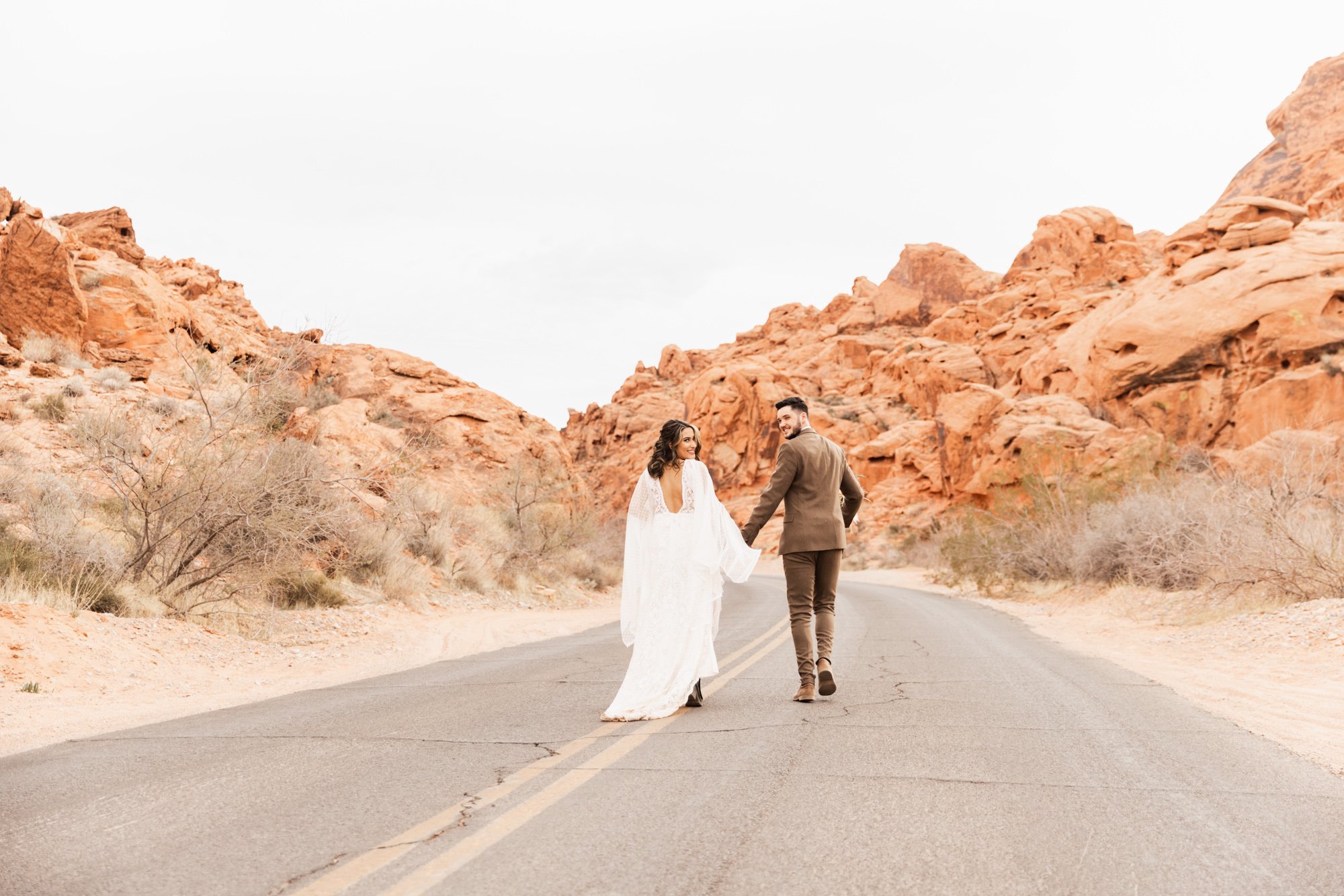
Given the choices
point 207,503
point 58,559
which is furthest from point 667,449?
point 58,559

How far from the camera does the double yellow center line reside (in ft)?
10.4

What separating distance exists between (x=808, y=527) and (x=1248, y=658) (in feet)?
21.1

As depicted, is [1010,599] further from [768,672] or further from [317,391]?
[317,391]

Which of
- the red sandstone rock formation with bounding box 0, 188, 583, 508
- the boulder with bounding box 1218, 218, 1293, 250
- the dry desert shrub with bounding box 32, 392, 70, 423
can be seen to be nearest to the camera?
the dry desert shrub with bounding box 32, 392, 70, 423

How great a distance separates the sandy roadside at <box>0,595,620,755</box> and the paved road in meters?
1.02

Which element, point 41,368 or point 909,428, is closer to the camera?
point 41,368

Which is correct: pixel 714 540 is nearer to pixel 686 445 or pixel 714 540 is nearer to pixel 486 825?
pixel 686 445

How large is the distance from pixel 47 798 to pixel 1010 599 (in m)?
22.5

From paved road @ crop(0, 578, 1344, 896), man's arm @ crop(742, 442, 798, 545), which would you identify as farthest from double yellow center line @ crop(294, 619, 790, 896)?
man's arm @ crop(742, 442, 798, 545)

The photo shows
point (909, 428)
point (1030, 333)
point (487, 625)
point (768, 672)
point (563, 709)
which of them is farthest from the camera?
point (1030, 333)

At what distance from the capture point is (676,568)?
7.08 meters

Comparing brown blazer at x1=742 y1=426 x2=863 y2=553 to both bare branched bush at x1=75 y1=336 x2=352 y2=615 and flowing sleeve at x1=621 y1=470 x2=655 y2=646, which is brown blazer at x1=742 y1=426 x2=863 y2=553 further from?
bare branched bush at x1=75 y1=336 x2=352 y2=615

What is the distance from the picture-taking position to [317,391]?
27016 mm

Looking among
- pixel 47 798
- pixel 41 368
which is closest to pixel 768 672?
pixel 47 798
